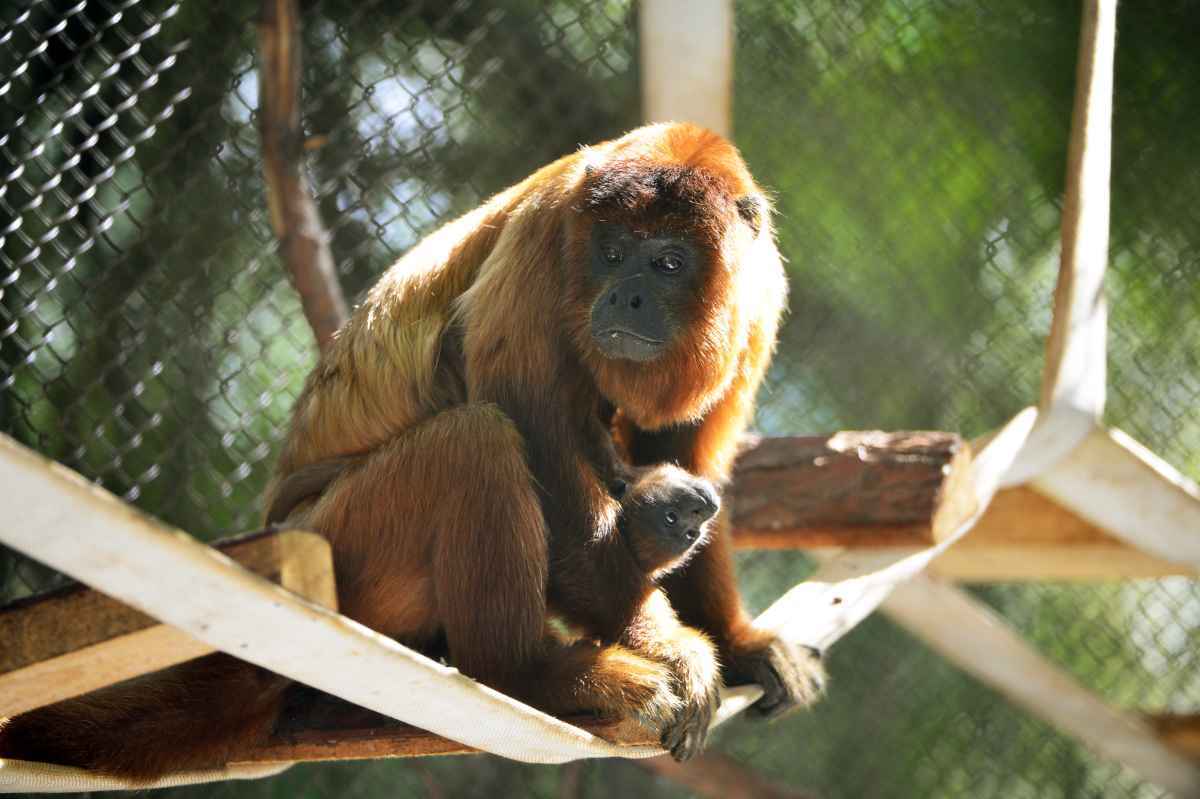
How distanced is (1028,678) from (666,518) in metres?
3.31

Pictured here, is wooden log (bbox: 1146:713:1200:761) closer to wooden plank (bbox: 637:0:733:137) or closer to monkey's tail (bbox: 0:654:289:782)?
wooden plank (bbox: 637:0:733:137)

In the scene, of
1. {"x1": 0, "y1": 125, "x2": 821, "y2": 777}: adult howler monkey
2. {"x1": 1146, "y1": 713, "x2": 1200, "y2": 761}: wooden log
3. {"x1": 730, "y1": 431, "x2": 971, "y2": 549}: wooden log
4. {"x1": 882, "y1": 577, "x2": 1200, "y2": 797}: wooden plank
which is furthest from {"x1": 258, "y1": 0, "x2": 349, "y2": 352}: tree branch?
{"x1": 1146, "y1": 713, "x2": 1200, "y2": 761}: wooden log

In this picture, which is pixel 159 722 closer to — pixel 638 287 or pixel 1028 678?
pixel 638 287

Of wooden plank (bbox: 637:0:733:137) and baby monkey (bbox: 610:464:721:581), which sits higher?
wooden plank (bbox: 637:0:733:137)

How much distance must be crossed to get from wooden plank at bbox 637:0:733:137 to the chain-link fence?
25.4 inches

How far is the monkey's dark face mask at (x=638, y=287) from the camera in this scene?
104 inches

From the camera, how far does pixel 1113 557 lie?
4.78 meters

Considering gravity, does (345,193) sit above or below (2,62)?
below

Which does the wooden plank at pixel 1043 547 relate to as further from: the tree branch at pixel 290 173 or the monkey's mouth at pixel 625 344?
the tree branch at pixel 290 173

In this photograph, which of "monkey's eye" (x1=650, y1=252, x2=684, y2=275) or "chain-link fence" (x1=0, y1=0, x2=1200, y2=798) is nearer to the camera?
"monkey's eye" (x1=650, y1=252, x2=684, y2=275)

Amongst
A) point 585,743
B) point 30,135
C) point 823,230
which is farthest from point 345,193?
point 585,743

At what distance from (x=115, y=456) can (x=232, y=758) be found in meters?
2.14

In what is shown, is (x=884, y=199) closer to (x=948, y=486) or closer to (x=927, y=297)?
(x=927, y=297)

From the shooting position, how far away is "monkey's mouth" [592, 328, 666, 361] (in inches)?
104
